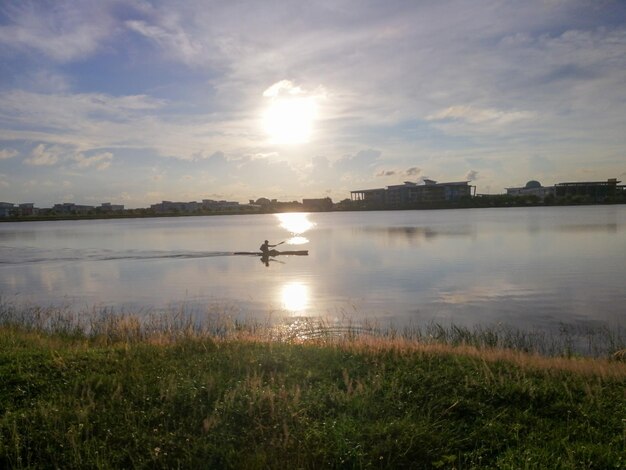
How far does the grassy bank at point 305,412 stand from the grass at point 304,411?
2cm

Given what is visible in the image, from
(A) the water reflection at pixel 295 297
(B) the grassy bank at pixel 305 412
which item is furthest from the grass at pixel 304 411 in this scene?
(A) the water reflection at pixel 295 297

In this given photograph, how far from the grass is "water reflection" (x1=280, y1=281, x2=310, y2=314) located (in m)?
12.6

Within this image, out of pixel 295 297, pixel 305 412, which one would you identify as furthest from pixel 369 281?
pixel 305 412

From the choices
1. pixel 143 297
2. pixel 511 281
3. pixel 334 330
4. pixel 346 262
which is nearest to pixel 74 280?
pixel 143 297

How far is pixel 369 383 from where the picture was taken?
30.5ft

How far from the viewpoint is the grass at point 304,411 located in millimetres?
6887

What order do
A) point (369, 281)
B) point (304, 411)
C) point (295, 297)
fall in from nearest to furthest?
point (304, 411), point (295, 297), point (369, 281)

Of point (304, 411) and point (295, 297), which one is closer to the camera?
point (304, 411)

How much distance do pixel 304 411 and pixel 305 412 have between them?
0.08ft

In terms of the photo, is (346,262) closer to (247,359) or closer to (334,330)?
(334,330)

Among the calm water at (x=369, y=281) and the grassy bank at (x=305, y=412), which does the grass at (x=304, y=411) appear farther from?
the calm water at (x=369, y=281)

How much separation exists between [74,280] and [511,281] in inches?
1065

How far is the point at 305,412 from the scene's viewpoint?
8.02 metres

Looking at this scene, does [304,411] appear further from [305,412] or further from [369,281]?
[369,281]
